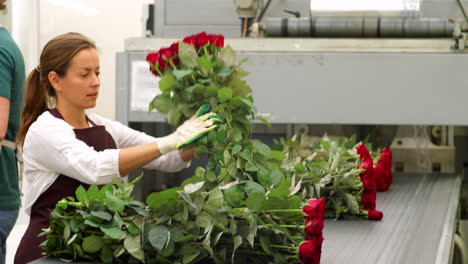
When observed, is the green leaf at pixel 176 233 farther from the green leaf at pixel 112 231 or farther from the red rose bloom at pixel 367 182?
the red rose bloom at pixel 367 182

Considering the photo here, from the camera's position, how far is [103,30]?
16.4 feet

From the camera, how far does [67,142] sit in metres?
1.61

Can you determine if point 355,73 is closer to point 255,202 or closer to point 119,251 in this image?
point 255,202

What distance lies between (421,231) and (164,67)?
2.42 feet

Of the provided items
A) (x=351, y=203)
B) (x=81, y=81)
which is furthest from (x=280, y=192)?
(x=81, y=81)

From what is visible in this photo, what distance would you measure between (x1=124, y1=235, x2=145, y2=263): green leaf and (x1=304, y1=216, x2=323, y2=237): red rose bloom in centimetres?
28

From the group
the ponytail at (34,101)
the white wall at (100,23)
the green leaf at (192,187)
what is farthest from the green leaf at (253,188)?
the white wall at (100,23)

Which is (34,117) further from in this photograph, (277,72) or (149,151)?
(277,72)

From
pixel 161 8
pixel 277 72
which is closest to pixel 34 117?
pixel 277 72

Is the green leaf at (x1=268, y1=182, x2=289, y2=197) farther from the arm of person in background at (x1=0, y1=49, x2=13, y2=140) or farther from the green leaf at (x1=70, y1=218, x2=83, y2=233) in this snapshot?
the arm of person in background at (x1=0, y1=49, x2=13, y2=140)

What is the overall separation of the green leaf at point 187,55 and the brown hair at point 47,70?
561 millimetres

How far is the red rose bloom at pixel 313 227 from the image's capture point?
120 centimetres

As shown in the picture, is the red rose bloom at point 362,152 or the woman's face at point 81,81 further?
the red rose bloom at point 362,152

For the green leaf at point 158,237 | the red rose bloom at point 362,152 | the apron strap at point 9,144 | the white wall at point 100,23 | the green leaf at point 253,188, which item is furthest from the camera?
the white wall at point 100,23
